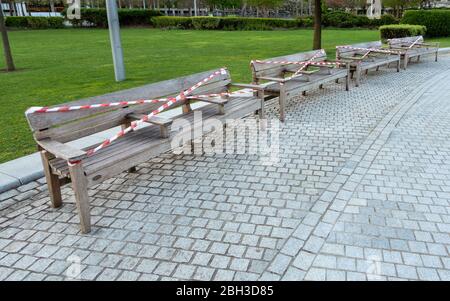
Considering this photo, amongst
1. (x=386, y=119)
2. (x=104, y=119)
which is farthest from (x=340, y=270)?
(x=386, y=119)

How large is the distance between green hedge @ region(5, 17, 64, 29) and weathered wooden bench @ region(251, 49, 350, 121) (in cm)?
3564

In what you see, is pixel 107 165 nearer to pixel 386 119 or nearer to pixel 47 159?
pixel 47 159

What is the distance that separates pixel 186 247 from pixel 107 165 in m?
1.11

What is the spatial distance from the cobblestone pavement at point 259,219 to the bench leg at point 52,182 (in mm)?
101

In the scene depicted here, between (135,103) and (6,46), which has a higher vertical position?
→ (6,46)

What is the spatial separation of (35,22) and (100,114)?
39.1m

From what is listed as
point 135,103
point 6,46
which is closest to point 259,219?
point 135,103

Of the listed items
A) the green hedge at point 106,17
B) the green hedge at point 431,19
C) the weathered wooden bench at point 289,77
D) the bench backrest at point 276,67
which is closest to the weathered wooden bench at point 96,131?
the weathered wooden bench at point 289,77

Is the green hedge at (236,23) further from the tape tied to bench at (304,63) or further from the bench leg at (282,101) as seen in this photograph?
the bench leg at (282,101)

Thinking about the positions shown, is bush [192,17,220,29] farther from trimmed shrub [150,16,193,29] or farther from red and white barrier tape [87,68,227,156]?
red and white barrier tape [87,68,227,156]

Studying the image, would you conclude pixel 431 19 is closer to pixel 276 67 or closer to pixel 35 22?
pixel 276 67

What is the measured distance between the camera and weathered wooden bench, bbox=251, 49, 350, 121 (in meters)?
7.02

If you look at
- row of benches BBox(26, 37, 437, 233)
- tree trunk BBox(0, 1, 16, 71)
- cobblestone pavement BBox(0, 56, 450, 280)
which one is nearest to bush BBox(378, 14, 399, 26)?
row of benches BBox(26, 37, 437, 233)

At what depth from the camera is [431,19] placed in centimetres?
2109
